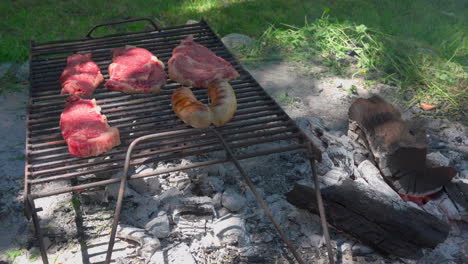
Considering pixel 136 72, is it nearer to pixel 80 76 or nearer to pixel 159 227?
pixel 80 76

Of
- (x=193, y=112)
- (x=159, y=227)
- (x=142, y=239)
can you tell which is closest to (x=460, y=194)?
(x=193, y=112)

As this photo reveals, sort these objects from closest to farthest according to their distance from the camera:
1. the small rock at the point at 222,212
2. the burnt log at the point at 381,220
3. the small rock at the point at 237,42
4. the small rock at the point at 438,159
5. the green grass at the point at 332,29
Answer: the burnt log at the point at 381,220, the small rock at the point at 222,212, the small rock at the point at 438,159, the green grass at the point at 332,29, the small rock at the point at 237,42

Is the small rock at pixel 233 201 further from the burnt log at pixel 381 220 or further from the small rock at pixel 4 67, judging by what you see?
the small rock at pixel 4 67

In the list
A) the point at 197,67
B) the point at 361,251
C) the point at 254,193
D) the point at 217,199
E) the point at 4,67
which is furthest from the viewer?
the point at 4,67

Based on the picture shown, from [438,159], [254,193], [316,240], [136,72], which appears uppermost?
[136,72]

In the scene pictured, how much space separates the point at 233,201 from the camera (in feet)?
9.47

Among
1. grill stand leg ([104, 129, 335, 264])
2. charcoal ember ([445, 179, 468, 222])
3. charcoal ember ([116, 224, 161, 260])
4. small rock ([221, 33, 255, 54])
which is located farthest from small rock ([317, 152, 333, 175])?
small rock ([221, 33, 255, 54])

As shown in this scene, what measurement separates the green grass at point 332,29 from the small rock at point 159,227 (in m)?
2.81

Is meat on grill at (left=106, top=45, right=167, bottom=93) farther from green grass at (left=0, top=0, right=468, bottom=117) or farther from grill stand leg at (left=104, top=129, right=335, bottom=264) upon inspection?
green grass at (left=0, top=0, right=468, bottom=117)

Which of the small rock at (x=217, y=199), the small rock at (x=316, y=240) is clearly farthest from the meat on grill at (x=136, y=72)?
the small rock at (x=316, y=240)

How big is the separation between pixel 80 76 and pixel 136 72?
0.38m

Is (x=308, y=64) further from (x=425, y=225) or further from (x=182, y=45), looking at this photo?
(x=425, y=225)

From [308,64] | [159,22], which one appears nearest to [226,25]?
[159,22]

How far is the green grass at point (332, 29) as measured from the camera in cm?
470
